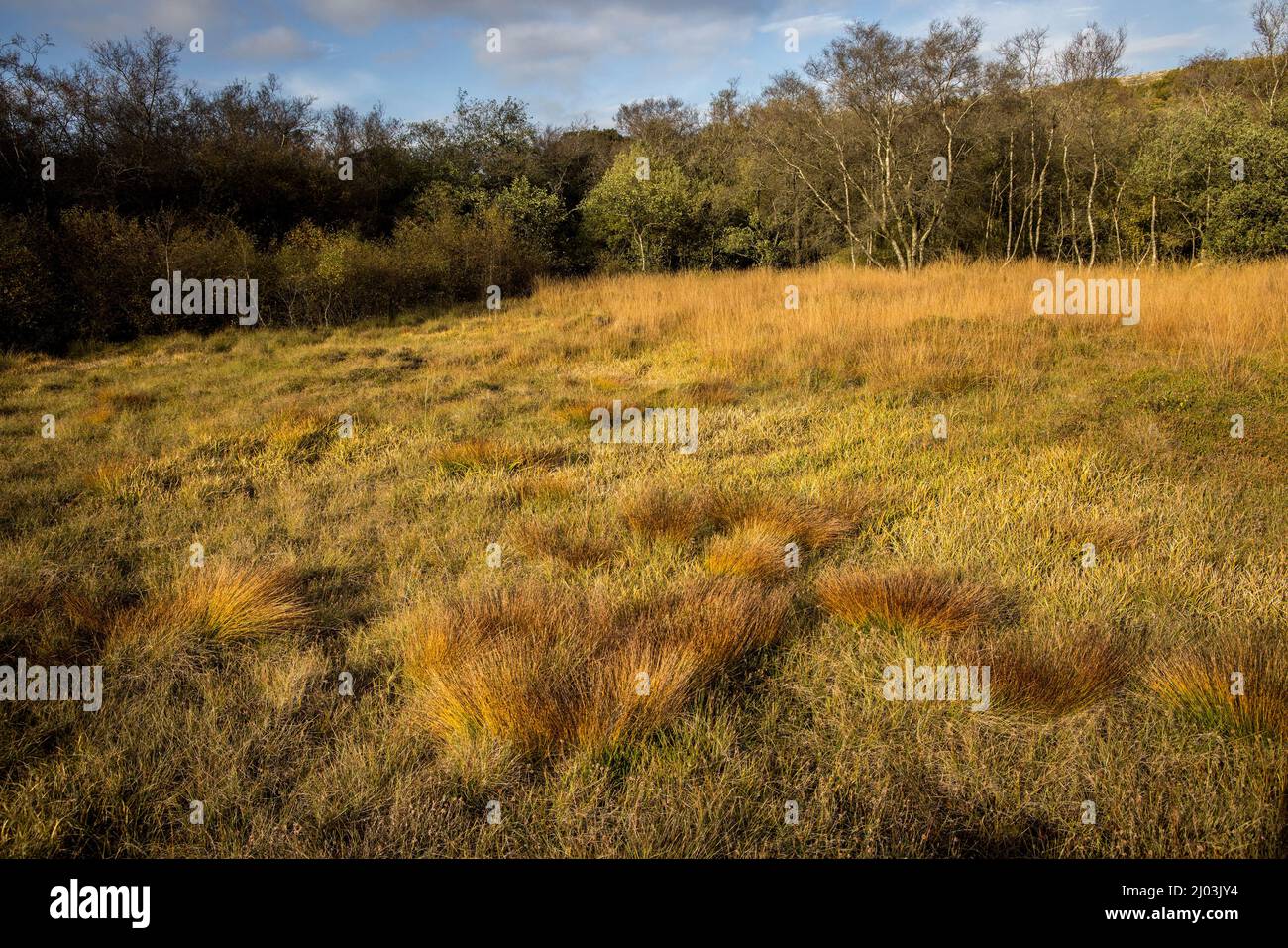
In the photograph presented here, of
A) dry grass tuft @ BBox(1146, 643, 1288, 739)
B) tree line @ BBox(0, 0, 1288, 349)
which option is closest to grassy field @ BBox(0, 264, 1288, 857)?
dry grass tuft @ BBox(1146, 643, 1288, 739)

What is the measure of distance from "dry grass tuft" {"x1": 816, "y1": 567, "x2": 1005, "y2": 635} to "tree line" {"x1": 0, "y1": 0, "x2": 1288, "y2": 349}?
15322 mm

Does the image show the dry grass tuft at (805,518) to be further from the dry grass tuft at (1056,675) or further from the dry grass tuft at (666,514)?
the dry grass tuft at (1056,675)

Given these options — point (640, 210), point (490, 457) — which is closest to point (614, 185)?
point (640, 210)

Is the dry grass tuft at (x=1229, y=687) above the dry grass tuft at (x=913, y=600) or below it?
below

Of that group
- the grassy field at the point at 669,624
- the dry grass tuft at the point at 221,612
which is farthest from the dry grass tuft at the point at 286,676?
the dry grass tuft at the point at 221,612

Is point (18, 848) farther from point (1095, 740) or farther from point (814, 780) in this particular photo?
point (1095, 740)

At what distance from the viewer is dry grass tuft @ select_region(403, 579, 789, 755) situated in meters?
2.34

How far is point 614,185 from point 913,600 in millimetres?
23738

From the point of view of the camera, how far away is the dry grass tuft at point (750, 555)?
11.8 feet

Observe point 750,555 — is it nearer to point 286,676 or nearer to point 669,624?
point 669,624

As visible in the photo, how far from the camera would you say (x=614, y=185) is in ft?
78.6

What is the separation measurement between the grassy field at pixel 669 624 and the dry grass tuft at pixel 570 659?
0.06 feet

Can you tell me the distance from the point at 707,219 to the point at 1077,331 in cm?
1929
